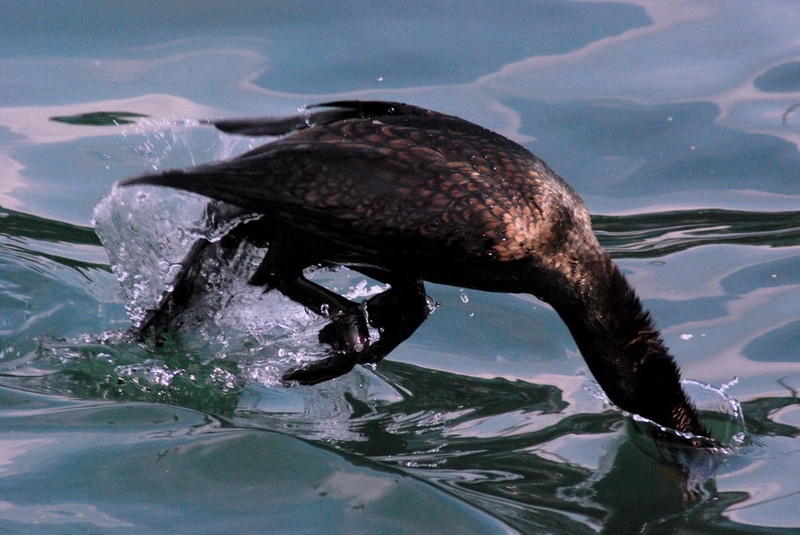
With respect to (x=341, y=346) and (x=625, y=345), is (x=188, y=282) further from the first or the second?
(x=625, y=345)

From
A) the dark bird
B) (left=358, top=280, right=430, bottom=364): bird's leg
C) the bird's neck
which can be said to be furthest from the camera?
(left=358, top=280, right=430, bottom=364): bird's leg

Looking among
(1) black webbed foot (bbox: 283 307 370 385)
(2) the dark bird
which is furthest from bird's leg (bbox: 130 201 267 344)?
(1) black webbed foot (bbox: 283 307 370 385)

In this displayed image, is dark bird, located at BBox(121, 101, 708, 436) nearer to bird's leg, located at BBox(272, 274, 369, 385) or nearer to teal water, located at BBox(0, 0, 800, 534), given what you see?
bird's leg, located at BBox(272, 274, 369, 385)

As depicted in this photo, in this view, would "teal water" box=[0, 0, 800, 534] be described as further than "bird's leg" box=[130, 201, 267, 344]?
No

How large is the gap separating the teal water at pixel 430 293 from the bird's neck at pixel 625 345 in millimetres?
193

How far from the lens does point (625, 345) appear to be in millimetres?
4520

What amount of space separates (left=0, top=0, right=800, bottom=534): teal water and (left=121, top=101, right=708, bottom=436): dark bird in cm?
35

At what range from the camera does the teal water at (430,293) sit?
3738mm

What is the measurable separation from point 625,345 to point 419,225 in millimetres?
1108

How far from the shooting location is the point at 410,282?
4.88 m

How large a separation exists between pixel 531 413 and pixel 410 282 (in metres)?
0.82

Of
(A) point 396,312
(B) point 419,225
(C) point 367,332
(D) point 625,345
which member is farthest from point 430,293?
(B) point 419,225

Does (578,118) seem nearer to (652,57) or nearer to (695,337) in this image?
(652,57)

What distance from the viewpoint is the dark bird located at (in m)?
4.12
